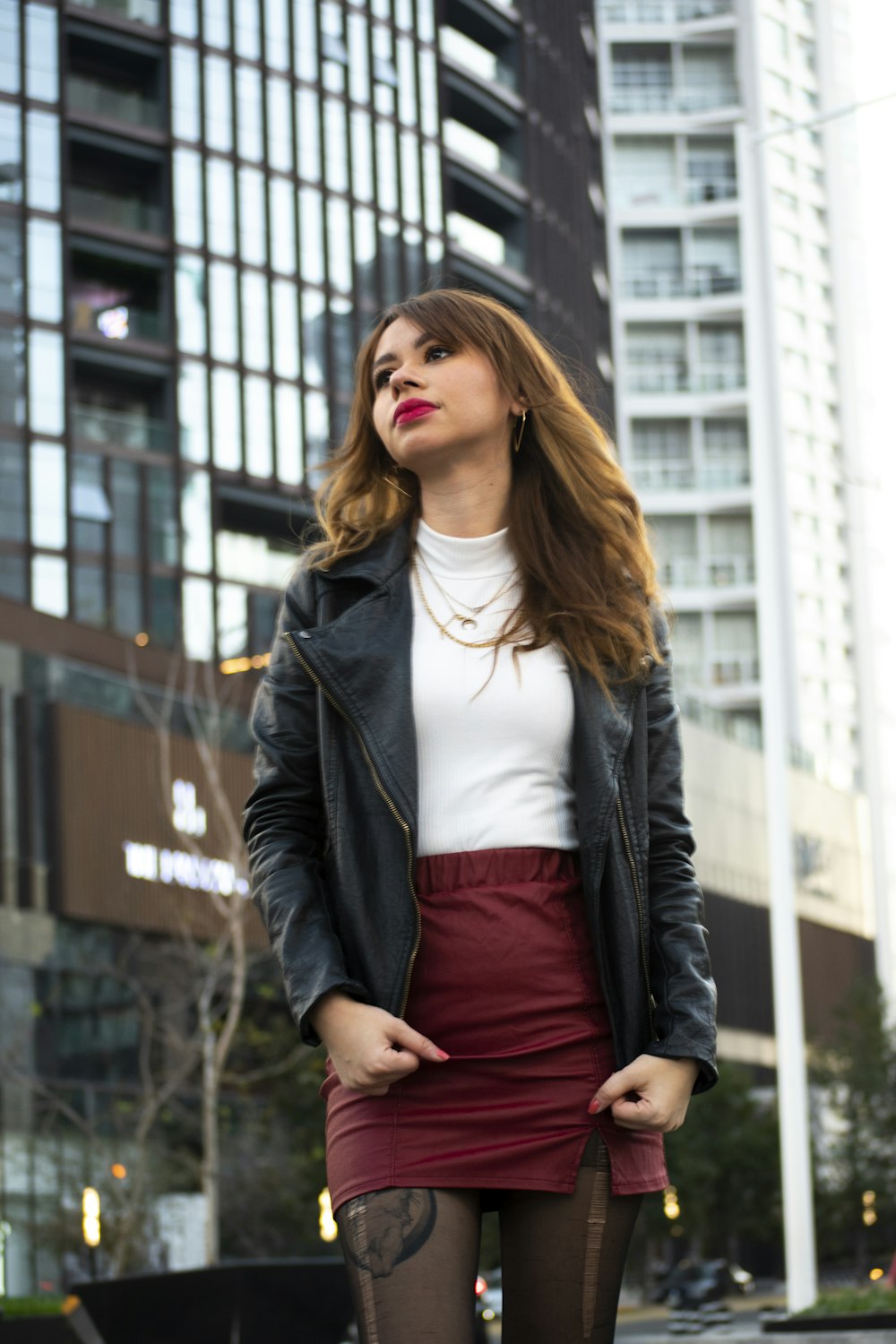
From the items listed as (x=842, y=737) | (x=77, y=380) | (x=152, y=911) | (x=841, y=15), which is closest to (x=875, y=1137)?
(x=152, y=911)

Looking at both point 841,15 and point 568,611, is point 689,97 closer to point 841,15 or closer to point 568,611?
point 841,15

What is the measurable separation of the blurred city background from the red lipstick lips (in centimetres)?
1491

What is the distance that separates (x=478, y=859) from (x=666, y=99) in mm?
91448

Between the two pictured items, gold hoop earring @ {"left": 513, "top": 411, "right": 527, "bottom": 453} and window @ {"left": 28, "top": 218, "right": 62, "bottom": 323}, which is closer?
gold hoop earring @ {"left": 513, "top": 411, "right": 527, "bottom": 453}

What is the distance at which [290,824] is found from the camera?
8.86 feet

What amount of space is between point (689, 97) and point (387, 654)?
92144 millimetres

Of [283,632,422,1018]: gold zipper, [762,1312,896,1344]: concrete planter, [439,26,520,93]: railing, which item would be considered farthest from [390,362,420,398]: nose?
[439,26,520,93]: railing

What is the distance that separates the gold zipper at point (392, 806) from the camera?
2.52m

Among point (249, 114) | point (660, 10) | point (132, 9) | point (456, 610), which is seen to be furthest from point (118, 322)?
point (660, 10)

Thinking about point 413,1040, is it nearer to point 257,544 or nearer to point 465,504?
point 465,504

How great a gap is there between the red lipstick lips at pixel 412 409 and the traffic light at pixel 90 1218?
2356 cm

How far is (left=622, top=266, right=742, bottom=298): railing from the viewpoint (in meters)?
86.5

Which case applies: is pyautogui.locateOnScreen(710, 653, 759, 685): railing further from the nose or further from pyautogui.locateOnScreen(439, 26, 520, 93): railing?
the nose

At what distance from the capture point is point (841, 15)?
332 feet
